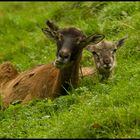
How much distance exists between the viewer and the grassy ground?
8.27 metres

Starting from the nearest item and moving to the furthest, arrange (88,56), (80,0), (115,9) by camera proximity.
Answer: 1. (88,56)
2. (115,9)
3. (80,0)

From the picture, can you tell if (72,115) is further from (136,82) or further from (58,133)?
(136,82)

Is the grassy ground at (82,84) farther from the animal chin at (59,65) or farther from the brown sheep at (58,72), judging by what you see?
the animal chin at (59,65)

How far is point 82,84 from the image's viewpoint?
38.2 ft

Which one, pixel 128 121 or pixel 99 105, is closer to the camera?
pixel 128 121

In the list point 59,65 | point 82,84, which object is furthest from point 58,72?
point 59,65

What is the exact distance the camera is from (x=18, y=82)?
12.9 metres

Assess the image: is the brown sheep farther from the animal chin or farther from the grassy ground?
the grassy ground

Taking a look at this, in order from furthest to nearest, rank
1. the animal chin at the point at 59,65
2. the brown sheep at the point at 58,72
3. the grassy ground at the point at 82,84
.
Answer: the brown sheep at the point at 58,72
the animal chin at the point at 59,65
the grassy ground at the point at 82,84

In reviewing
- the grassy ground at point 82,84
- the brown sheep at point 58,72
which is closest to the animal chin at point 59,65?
the brown sheep at point 58,72

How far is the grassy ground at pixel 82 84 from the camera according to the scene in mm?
8273

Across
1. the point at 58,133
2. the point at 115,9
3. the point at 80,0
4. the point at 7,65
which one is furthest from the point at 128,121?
the point at 80,0

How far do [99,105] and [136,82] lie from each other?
119cm

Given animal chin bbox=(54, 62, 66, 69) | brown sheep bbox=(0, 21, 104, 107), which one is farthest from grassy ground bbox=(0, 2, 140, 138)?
animal chin bbox=(54, 62, 66, 69)
